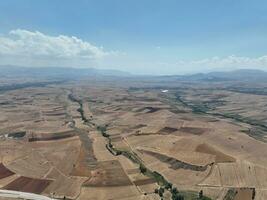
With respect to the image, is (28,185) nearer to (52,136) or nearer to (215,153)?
(52,136)

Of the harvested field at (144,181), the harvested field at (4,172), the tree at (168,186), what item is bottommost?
the harvested field at (4,172)

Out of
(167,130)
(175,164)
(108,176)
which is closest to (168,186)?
(108,176)

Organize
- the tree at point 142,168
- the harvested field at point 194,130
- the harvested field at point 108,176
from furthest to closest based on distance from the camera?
1. the harvested field at point 194,130
2. the tree at point 142,168
3. the harvested field at point 108,176

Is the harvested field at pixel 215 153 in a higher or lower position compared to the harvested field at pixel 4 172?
higher

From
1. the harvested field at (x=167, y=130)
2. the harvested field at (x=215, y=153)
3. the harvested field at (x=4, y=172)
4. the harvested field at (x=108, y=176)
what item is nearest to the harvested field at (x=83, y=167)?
the harvested field at (x=108, y=176)

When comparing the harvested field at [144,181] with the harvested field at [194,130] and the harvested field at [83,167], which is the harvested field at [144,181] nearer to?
the harvested field at [83,167]

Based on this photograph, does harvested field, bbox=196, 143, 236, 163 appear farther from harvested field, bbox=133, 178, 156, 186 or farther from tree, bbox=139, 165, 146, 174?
harvested field, bbox=133, 178, 156, 186
